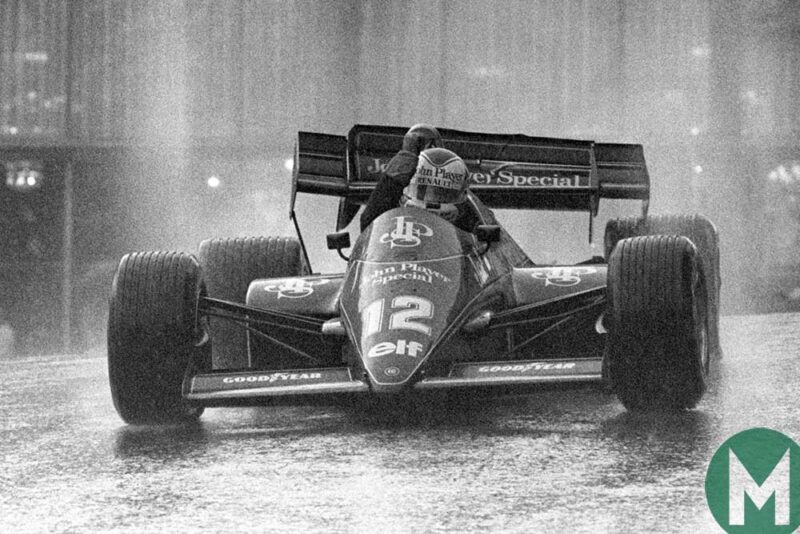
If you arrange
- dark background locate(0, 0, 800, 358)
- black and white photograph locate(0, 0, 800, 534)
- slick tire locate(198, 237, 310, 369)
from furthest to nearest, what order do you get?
1. dark background locate(0, 0, 800, 358)
2. slick tire locate(198, 237, 310, 369)
3. black and white photograph locate(0, 0, 800, 534)

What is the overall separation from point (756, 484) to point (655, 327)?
156cm

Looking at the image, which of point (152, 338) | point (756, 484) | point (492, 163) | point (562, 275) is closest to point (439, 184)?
point (562, 275)

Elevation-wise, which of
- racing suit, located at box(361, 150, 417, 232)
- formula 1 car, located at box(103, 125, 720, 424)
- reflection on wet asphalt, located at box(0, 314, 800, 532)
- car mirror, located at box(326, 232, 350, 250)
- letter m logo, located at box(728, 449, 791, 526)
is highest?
racing suit, located at box(361, 150, 417, 232)

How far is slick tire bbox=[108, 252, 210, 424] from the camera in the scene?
662cm

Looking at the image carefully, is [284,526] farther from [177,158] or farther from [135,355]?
[177,158]

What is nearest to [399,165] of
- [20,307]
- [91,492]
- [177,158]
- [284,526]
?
[91,492]

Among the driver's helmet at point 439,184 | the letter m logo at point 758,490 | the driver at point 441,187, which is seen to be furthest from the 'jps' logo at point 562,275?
the letter m logo at point 758,490

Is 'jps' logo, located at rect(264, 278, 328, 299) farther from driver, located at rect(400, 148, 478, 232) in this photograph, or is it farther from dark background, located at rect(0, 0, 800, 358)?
dark background, located at rect(0, 0, 800, 358)

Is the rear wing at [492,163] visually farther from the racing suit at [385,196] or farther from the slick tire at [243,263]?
the racing suit at [385,196]

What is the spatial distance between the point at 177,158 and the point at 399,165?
2697cm

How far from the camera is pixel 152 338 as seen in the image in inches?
261

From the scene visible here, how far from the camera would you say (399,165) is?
8.05 m

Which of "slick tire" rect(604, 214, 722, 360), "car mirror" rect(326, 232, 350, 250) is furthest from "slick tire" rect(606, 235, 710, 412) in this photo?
"slick tire" rect(604, 214, 722, 360)

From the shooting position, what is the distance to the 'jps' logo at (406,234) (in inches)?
274
